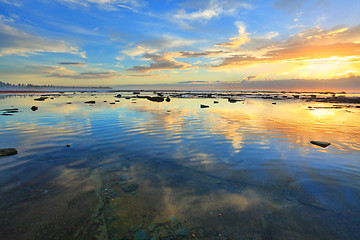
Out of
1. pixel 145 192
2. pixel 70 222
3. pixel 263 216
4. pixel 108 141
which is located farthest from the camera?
pixel 108 141

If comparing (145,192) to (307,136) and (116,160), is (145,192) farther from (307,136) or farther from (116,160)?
(307,136)

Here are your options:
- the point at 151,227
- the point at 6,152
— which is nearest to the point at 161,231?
the point at 151,227

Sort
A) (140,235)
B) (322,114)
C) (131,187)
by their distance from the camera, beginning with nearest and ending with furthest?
(140,235), (131,187), (322,114)

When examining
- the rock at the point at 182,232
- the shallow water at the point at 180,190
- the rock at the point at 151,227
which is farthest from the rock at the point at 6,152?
the rock at the point at 182,232

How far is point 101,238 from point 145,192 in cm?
182

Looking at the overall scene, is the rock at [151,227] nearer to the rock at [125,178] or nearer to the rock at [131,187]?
the rock at [131,187]

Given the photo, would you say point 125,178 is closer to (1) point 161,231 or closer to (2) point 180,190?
(2) point 180,190

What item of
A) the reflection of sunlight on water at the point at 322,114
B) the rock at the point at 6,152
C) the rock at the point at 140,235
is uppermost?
the rock at the point at 6,152

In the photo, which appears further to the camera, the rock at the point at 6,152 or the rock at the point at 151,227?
the rock at the point at 6,152

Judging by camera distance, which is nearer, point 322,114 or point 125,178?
point 125,178

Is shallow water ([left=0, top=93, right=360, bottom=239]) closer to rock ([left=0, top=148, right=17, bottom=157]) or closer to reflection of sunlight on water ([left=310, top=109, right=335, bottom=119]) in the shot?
rock ([left=0, top=148, right=17, bottom=157])

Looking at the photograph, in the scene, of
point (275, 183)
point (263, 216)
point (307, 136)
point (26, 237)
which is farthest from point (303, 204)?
point (307, 136)

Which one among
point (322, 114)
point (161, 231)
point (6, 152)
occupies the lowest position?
point (161, 231)

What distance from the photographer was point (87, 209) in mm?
4621
